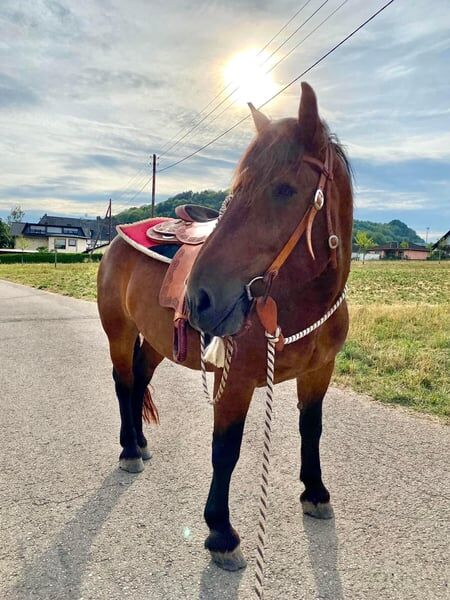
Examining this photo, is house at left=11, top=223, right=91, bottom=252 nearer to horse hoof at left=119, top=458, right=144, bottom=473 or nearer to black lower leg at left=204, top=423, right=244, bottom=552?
horse hoof at left=119, top=458, right=144, bottom=473

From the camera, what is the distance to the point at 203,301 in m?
1.77

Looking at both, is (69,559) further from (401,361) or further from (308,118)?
(401,361)

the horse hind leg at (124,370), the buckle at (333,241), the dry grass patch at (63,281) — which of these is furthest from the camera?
the dry grass patch at (63,281)

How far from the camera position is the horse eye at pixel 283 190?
181 cm

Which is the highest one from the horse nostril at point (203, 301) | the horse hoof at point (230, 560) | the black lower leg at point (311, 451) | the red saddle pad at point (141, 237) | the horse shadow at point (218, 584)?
the red saddle pad at point (141, 237)

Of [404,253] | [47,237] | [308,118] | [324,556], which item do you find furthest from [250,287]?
[404,253]

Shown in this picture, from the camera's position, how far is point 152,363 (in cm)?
362

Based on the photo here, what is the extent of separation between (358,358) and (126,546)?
4.42m

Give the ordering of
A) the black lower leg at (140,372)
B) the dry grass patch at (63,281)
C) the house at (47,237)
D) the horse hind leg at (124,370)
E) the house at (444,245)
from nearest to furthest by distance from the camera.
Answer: the horse hind leg at (124,370), the black lower leg at (140,372), the dry grass patch at (63,281), the house at (444,245), the house at (47,237)

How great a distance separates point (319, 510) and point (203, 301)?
1.56m

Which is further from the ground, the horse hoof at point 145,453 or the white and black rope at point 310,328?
the white and black rope at point 310,328

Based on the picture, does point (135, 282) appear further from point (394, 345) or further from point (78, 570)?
point (394, 345)

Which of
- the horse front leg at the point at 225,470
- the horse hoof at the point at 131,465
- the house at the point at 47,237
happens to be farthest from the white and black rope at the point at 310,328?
the house at the point at 47,237

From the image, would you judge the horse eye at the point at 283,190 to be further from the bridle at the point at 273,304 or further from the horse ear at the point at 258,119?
the horse ear at the point at 258,119
